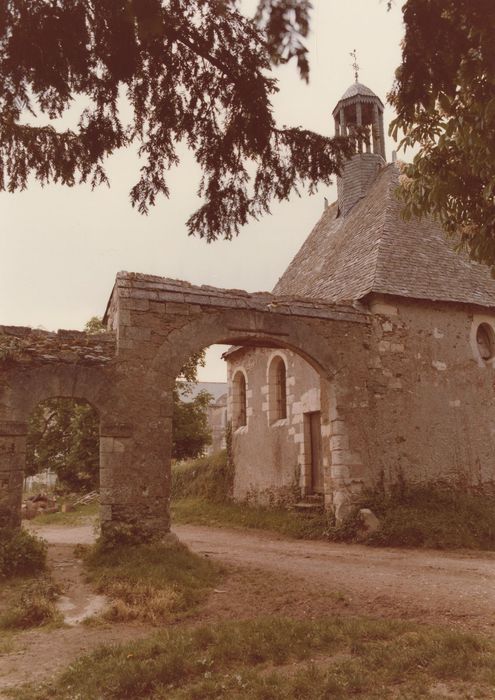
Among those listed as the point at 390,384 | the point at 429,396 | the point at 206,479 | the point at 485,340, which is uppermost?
the point at 485,340

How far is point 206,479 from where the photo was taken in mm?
18172

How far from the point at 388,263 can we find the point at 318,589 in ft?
25.8

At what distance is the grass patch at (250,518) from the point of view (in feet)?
38.4

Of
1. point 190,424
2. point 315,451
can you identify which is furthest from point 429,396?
point 190,424

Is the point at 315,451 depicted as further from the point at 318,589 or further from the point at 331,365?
the point at 318,589

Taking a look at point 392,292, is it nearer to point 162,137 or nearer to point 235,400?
point 235,400

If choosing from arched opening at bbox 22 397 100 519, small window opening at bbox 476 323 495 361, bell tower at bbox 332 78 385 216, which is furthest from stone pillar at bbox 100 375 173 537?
arched opening at bbox 22 397 100 519

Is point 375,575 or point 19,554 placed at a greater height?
point 19,554

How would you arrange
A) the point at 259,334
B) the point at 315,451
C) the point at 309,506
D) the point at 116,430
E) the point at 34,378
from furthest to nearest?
the point at 315,451 → the point at 309,506 → the point at 259,334 → the point at 116,430 → the point at 34,378

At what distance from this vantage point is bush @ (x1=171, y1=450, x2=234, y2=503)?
16828 mm

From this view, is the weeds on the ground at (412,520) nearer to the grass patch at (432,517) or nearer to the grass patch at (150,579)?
the grass patch at (432,517)

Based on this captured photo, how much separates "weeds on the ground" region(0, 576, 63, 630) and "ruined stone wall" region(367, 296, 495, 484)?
6768 mm

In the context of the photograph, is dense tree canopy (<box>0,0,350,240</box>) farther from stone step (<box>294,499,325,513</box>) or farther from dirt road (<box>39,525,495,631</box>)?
stone step (<box>294,499,325,513</box>)

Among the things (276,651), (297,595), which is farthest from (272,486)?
(276,651)
